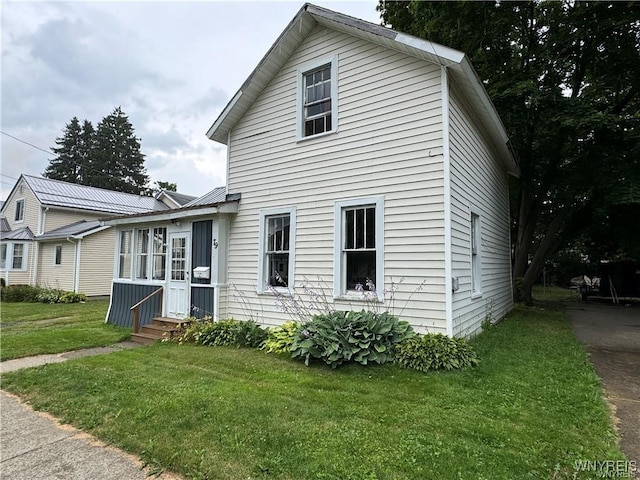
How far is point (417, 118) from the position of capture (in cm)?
652

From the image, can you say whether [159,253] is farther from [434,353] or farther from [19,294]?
[19,294]

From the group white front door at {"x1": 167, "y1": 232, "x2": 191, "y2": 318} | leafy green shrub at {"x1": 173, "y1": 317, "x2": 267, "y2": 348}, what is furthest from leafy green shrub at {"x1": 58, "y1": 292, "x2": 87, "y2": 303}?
leafy green shrub at {"x1": 173, "y1": 317, "x2": 267, "y2": 348}

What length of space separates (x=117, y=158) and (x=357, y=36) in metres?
54.0

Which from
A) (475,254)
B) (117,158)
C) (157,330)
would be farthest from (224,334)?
(117,158)

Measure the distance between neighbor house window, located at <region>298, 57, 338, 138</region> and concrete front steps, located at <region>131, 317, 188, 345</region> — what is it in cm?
532

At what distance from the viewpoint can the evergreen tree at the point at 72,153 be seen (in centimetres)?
4944

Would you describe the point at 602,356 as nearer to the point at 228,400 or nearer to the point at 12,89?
the point at 228,400

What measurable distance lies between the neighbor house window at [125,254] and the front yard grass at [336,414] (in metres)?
4.78

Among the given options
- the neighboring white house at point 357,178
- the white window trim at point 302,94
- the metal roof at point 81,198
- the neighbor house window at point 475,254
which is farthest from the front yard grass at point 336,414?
the metal roof at point 81,198

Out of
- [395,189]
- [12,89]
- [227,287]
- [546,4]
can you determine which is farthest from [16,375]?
[546,4]

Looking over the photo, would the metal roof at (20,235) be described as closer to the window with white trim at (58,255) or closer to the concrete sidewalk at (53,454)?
the window with white trim at (58,255)

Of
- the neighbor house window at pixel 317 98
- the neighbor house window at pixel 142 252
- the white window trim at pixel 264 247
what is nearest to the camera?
the neighbor house window at pixel 317 98

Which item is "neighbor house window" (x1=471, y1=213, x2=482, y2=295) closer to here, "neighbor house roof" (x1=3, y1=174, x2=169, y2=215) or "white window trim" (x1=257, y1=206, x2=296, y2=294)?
"white window trim" (x1=257, y1=206, x2=296, y2=294)

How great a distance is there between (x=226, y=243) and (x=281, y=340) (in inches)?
125
